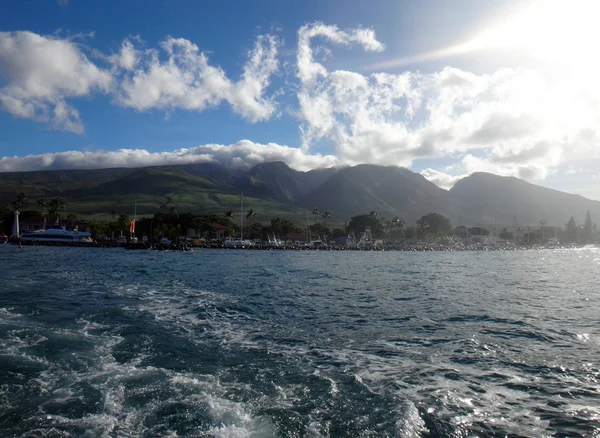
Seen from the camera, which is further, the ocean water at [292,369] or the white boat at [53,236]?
the white boat at [53,236]

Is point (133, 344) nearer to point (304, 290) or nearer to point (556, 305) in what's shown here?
point (304, 290)

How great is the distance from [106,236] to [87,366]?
185 m

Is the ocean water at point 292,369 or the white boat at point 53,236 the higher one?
the white boat at point 53,236

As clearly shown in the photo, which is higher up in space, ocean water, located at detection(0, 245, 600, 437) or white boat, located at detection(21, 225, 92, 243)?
white boat, located at detection(21, 225, 92, 243)

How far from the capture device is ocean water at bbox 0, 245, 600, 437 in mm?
9688

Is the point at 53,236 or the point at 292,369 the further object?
the point at 53,236

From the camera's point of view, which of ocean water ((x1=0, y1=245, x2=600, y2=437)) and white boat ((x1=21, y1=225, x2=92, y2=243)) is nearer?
ocean water ((x1=0, y1=245, x2=600, y2=437))

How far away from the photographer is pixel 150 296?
95.2 feet

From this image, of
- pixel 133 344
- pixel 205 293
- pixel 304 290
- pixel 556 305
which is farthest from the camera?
pixel 304 290

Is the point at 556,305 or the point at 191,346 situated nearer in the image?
the point at 191,346

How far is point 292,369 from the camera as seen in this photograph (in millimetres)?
13484

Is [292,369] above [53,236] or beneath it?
beneath

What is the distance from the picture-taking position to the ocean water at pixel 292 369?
31.8 feet

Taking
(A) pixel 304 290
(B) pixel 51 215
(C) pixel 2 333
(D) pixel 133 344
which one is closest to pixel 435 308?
(A) pixel 304 290
